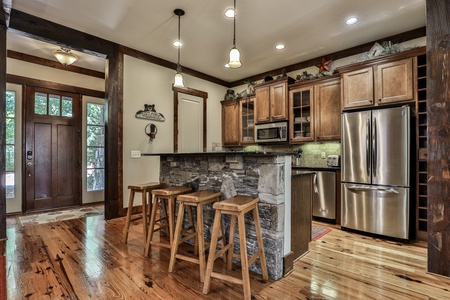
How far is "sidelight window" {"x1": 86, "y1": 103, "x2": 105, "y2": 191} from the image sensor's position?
16.7 feet

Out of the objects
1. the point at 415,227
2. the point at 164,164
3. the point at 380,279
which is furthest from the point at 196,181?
the point at 415,227

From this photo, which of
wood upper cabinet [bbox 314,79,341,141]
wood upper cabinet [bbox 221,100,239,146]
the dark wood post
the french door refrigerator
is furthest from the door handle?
wood upper cabinet [bbox 221,100,239,146]

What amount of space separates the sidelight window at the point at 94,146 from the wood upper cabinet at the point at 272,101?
353 cm

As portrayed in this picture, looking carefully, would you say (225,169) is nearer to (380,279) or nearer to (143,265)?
(143,265)

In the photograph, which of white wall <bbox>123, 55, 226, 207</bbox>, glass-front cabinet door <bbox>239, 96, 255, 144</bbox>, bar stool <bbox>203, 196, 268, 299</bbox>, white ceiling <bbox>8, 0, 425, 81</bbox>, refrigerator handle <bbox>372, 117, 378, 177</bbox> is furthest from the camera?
glass-front cabinet door <bbox>239, 96, 255, 144</bbox>

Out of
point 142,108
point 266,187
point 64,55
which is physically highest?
point 64,55

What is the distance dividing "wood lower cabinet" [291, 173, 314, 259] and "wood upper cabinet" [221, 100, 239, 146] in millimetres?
3149

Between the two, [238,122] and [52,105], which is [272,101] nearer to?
[238,122]

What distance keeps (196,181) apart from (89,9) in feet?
8.44

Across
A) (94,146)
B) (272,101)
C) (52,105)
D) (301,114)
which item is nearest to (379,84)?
(301,114)

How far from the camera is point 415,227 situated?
2992 millimetres

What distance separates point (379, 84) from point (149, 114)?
3723 millimetres

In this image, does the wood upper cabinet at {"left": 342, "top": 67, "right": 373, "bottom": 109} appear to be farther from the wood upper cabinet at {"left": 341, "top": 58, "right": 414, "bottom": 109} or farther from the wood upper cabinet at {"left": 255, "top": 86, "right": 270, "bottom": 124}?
the wood upper cabinet at {"left": 255, "top": 86, "right": 270, "bottom": 124}

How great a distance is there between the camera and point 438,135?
2109 millimetres
